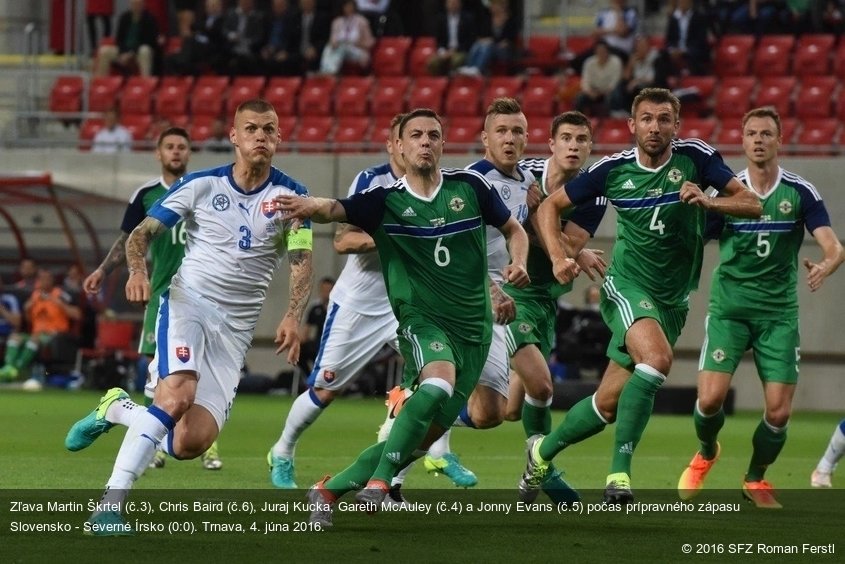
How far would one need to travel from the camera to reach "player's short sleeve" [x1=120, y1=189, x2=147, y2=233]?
38.6 feet

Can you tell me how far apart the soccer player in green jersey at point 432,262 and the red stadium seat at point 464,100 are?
52.1 feet

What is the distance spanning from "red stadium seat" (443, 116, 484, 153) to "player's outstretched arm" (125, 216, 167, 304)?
15.1 metres

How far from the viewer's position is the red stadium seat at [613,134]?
2275 cm

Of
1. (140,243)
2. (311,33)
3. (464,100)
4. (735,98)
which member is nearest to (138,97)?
(311,33)

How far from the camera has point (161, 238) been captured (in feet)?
40.7

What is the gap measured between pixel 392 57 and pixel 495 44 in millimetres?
1862

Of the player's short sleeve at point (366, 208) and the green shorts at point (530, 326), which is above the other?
the player's short sleeve at point (366, 208)

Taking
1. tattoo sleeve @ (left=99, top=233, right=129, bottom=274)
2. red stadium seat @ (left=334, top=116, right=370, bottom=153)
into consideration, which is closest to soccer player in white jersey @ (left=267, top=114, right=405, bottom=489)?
tattoo sleeve @ (left=99, top=233, right=129, bottom=274)

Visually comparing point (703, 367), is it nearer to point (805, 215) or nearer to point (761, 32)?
point (805, 215)

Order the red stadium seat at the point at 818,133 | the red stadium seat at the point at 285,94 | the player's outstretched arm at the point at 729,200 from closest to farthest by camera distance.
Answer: the player's outstretched arm at the point at 729,200 → the red stadium seat at the point at 818,133 → the red stadium seat at the point at 285,94

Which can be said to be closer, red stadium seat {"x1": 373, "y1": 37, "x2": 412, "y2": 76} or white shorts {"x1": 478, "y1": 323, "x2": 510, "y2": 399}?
white shorts {"x1": 478, "y1": 323, "x2": 510, "y2": 399}

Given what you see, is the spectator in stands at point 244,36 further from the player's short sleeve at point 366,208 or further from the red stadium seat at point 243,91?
the player's short sleeve at point 366,208

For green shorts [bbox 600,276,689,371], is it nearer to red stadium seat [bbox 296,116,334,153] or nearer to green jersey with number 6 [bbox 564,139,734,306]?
green jersey with number 6 [bbox 564,139,734,306]

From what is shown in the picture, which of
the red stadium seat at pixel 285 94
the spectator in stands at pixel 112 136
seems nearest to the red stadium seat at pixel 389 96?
the red stadium seat at pixel 285 94
